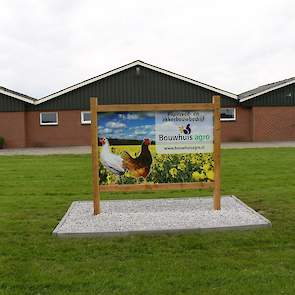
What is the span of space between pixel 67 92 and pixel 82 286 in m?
Answer: 31.1

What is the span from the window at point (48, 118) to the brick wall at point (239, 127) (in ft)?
37.5

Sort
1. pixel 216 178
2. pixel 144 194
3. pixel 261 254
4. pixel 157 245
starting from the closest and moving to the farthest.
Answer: pixel 261 254
pixel 157 245
pixel 216 178
pixel 144 194

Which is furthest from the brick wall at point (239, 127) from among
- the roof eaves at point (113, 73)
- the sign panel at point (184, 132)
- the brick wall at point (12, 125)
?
the sign panel at point (184, 132)

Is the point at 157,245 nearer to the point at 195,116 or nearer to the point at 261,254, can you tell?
the point at 261,254

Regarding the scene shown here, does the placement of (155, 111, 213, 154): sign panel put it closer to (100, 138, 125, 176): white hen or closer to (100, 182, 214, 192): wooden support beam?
(100, 182, 214, 192): wooden support beam

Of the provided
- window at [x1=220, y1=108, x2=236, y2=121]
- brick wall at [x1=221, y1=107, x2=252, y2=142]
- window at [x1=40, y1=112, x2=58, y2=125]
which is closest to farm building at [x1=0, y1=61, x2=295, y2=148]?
window at [x1=40, y1=112, x2=58, y2=125]

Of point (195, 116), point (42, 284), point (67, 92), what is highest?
point (67, 92)

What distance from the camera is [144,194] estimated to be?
11.4 metres

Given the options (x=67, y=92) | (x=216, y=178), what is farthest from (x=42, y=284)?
(x=67, y=92)

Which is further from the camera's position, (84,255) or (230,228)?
(230,228)

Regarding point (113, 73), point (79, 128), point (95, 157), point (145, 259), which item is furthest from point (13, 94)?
point (145, 259)

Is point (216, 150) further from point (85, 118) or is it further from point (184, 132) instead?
point (85, 118)

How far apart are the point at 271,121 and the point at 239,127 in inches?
86.1

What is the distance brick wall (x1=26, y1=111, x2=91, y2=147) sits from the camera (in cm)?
3575
